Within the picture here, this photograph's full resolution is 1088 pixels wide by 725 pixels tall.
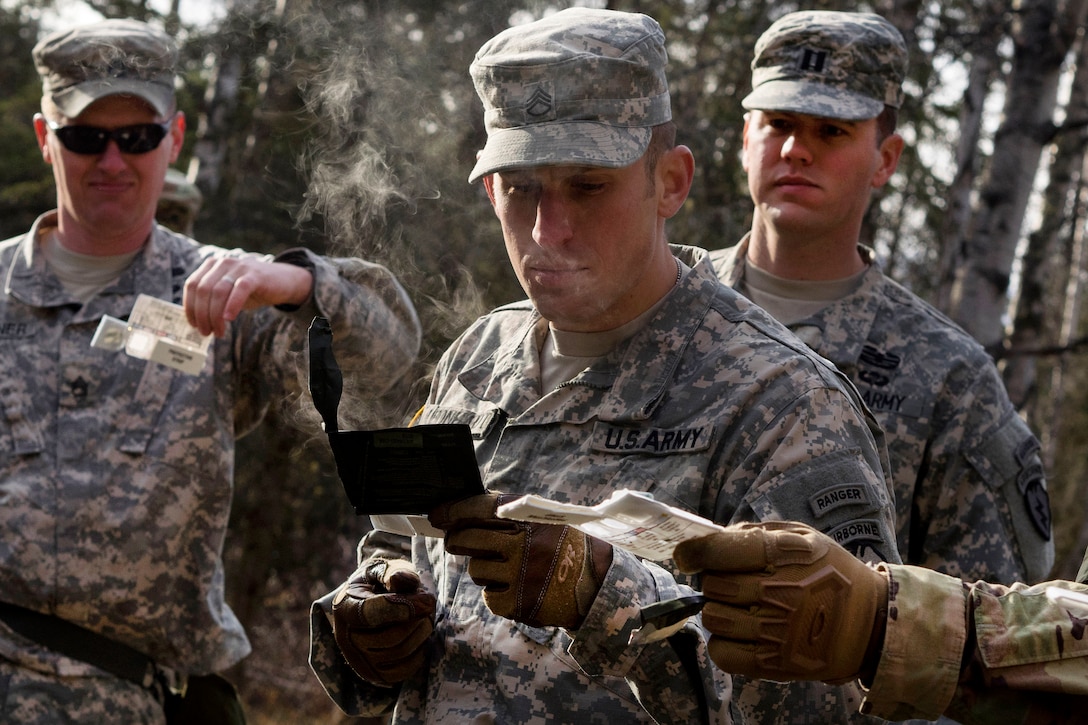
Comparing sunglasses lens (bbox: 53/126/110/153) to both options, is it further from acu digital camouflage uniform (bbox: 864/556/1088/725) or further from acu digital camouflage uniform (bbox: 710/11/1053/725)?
acu digital camouflage uniform (bbox: 864/556/1088/725)

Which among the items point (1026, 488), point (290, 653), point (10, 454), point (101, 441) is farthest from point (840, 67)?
point (290, 653)

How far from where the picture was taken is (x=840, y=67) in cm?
428

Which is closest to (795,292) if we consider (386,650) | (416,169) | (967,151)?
(416,169)

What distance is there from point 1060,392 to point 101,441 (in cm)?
1454

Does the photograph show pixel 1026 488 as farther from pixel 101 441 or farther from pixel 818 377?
pixel 101 441

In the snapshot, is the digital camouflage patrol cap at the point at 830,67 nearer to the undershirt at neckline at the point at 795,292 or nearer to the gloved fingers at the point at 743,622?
the undershirt at neckline at the point at 795,292

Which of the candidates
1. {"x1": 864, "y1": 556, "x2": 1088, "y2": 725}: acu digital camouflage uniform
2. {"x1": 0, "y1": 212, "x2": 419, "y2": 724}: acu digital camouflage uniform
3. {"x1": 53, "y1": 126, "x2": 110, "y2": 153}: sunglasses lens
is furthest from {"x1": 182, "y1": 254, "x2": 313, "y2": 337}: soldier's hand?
{"x1": 864, "y1": 556, "x2": 1088, "y2": 725}: acu digital camouflage uniform

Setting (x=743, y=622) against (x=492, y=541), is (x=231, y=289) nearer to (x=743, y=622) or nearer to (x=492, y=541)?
(x=492, y=541)

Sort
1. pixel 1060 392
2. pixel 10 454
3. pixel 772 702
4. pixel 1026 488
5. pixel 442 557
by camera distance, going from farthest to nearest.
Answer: pixel 1060 392
pixel 10 454
pixel 1026 488
pixel 442 557
pixel 772 702

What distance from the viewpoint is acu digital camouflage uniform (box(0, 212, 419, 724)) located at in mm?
4121

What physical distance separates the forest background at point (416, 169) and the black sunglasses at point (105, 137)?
54 cm

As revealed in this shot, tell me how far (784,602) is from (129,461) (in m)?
2.84

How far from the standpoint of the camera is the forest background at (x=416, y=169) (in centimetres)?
471

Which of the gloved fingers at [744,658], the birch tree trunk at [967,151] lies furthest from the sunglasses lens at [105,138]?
the birch tree trunk at [967,151]
